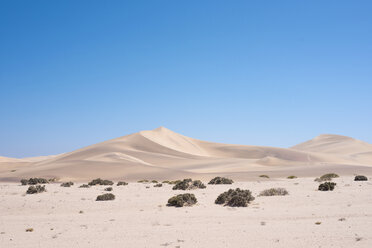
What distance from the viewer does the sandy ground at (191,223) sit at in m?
8.27

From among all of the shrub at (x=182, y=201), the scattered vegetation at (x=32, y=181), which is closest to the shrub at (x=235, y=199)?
the shrub at (x=182, y=201)

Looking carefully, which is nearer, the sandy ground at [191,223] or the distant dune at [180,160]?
the sandy ground at [191,223]

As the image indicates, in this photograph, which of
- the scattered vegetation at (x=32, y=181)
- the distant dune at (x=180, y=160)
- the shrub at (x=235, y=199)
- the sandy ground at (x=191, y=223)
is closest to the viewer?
the sandy ground at (x=191, y=223)

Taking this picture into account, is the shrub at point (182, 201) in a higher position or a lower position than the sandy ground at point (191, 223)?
higher

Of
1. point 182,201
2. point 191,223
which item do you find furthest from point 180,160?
point 191,223

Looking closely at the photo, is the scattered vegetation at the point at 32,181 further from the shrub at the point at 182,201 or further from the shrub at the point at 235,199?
the shrub at the point at 235,199

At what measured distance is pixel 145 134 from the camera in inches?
→ 3378

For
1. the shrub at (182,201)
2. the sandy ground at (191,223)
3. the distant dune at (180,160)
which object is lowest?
the sandy ground at (191,223)

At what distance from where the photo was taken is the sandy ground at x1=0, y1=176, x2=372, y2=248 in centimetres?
827

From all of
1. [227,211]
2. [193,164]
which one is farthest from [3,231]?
[193,164]

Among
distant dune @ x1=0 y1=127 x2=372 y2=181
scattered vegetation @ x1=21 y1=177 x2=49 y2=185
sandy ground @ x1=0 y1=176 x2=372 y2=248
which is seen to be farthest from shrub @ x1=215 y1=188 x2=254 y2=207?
scattered vegetation @ x1=21 y1=177 x2=49 y2=185

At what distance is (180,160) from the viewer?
204 feet

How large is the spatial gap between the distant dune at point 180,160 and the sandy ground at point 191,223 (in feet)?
65.8

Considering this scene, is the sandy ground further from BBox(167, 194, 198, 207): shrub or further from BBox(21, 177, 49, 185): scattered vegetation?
BBox(21, 177, 49, 185): scattered vegetation
